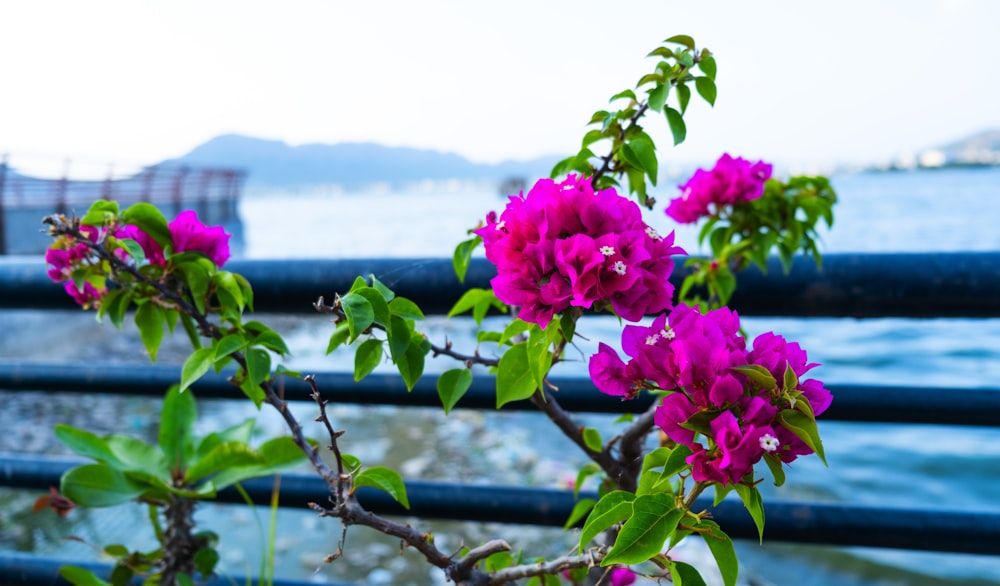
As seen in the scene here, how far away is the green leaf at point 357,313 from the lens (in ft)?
1.45

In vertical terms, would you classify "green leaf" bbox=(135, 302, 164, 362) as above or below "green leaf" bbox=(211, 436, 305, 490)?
above

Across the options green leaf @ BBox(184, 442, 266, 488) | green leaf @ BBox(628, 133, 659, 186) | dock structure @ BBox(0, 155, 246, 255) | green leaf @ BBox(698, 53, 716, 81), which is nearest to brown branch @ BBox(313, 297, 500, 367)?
green leaf @ BBox(628, 133, 659, 186)

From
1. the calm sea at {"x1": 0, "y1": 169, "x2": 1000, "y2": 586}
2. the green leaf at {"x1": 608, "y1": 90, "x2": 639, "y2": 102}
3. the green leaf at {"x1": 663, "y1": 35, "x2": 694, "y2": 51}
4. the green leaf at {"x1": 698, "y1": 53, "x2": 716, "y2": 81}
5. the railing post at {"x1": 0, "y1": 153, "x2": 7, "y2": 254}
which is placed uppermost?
the green leaf at {"x1": 663, "y1": 35, "x2": 694, "y2": 51}

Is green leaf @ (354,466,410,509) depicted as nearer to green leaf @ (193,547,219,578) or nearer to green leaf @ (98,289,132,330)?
green leaf @ (98,289,132,330)

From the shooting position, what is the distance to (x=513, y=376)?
0.56 metres

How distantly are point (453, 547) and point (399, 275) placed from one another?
207 cm

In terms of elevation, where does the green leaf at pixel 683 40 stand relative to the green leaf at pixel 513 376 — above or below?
above

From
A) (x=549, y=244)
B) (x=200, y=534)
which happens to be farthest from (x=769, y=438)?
(x=200, y=534)

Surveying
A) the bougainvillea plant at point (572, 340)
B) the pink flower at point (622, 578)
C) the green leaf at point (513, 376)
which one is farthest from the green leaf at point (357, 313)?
the pink flower at point (622, 578)

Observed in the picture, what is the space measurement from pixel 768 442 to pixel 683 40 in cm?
40

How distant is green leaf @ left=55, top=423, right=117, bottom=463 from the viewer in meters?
0.97

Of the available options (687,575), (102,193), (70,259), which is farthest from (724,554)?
(102,193)

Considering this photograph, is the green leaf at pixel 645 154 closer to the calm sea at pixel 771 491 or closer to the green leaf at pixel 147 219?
the calm sea at pixel 771 491

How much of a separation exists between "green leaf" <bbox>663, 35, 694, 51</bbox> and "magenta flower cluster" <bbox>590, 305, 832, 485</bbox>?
0.96ft
